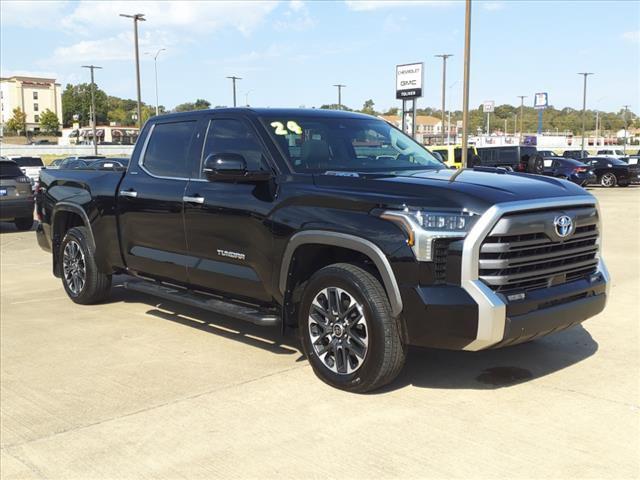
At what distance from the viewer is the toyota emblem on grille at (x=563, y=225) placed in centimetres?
→ 442

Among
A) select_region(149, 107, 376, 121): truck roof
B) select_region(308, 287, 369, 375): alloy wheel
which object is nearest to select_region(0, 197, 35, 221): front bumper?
select_region(149, 107, 376, 121): truck roof

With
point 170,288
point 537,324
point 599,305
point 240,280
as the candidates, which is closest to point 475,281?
point 537,324

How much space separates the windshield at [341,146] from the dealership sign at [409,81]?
79.3 feet

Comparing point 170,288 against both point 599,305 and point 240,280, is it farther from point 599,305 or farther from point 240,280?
point 599,305

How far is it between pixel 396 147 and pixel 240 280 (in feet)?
5.74

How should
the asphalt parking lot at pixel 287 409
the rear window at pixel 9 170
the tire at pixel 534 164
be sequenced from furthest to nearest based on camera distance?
the rear window at pixel 9 170, the tire at pixel 534 164, the asphalt parking lot at pixel 287 409

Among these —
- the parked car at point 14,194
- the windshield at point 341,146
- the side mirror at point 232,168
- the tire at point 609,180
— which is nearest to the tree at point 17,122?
the tire at point 609,180

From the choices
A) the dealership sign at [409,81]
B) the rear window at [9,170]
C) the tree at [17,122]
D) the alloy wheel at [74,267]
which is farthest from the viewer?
the tree at [17,122]

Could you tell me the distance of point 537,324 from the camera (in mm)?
4285

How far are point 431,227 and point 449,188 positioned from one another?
0.98 feet

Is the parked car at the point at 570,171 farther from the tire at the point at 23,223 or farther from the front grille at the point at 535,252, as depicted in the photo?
the front grille at the point at 535,252

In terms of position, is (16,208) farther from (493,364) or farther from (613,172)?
(613,172)

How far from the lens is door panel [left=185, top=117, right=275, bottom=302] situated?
16.9ft

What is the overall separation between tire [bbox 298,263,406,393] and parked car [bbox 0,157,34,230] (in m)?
11.9
